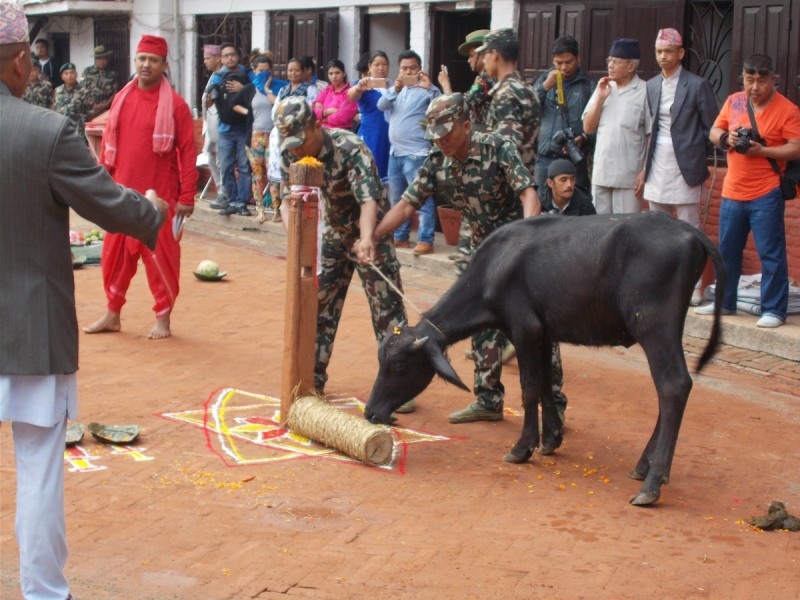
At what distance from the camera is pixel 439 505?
17.6 feet

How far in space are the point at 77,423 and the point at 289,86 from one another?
8.58 metres

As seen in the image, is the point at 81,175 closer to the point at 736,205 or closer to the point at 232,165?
the point at 736,205

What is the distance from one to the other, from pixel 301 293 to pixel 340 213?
0.68 meters

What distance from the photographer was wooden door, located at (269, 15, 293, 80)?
16.8 metres

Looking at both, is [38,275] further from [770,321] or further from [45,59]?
[45,59]

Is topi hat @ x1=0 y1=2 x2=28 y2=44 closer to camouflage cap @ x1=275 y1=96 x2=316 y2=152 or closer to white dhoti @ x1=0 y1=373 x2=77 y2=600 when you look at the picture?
white dhoti @ x1=0 y1=373 x2=77 y2=600

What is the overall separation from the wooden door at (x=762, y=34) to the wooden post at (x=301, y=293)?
18.3 ft

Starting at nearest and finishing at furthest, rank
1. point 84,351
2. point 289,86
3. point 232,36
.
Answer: point 84,351, point 289,86, point 232,36

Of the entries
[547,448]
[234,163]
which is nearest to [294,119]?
[547,448]

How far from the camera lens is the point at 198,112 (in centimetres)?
1945

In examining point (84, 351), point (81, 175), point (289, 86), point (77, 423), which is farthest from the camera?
point (289, 86)

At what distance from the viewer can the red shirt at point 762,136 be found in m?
8.68

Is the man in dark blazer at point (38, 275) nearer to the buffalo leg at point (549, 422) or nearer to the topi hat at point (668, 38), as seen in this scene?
the buffalo leg at point (549, 422)

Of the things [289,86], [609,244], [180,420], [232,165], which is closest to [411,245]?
[289,86]
